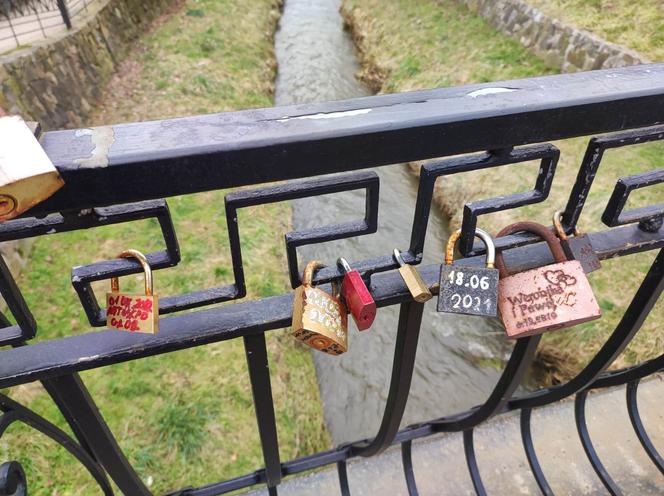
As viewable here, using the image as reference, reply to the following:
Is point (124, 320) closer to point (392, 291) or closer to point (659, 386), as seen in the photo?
point (392, 291)

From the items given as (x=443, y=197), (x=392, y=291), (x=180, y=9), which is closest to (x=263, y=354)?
(x=392, y=291)

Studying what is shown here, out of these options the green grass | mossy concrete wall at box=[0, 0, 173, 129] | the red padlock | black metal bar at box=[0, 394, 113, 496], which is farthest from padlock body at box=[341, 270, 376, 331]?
the green grass

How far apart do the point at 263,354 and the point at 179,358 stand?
130 inches

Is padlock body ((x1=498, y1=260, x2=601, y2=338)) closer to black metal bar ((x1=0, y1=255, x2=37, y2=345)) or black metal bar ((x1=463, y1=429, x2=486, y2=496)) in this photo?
black metal bar ((x1=0, y1=255, x2=37, y2=345))

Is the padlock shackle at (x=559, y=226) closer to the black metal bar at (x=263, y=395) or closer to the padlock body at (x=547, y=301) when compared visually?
the padlock body at (x=547, y=301)

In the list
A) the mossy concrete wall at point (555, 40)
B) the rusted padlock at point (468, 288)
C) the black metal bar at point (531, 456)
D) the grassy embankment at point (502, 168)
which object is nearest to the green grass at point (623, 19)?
the mossy concrete wall at point (555, 40)

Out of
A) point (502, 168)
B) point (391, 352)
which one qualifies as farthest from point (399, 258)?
point (502, 168)

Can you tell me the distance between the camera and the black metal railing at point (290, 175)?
0.62m

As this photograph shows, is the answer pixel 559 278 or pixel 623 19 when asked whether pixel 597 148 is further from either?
pixel 623 19

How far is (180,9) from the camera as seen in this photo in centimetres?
1137

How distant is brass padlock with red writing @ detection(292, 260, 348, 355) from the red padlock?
26 millimetres

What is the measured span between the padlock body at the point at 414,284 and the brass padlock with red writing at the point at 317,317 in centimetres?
12

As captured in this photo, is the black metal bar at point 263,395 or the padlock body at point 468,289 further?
the black metal bar at point 263,395

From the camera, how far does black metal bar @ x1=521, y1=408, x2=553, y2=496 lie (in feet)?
4.94
